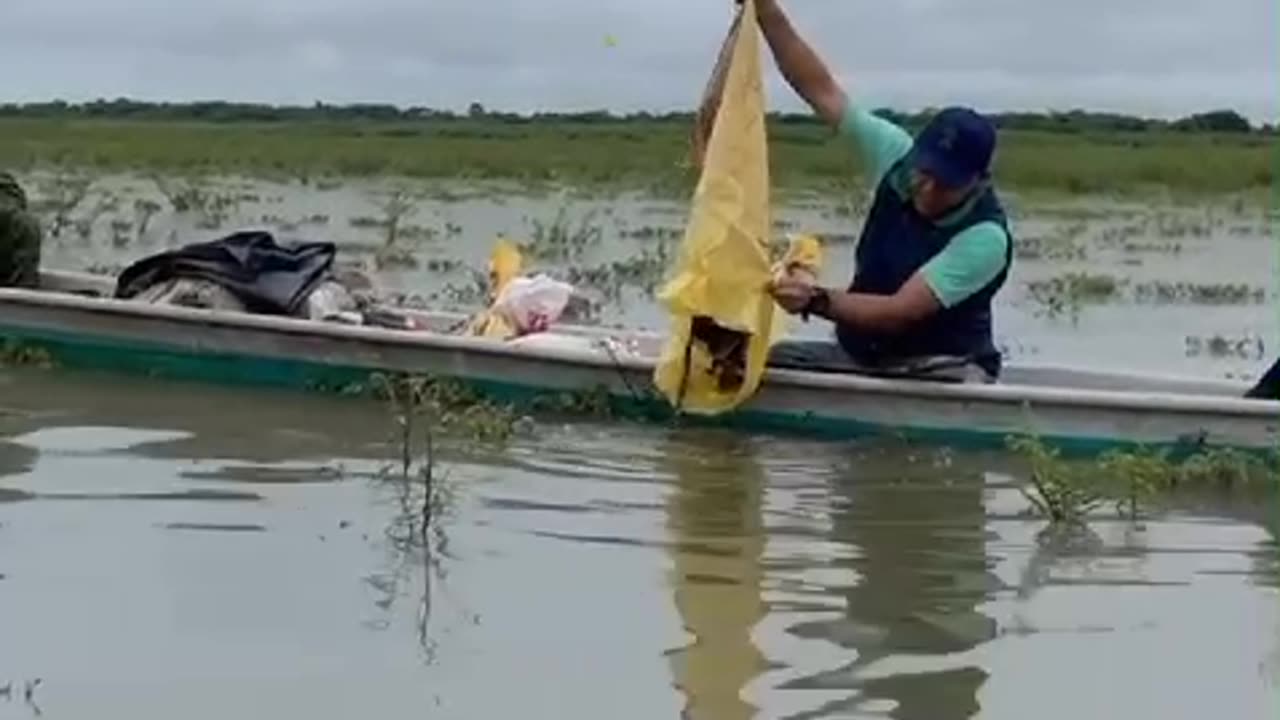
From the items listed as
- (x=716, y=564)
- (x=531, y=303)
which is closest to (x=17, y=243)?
(x=531, y=303)

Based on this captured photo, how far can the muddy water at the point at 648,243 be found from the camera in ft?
43.5

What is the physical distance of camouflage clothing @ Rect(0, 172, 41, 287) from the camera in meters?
10.1

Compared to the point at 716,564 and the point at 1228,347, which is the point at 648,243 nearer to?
the point at 1228,347

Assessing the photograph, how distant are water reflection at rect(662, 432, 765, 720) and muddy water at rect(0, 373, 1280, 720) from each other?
13mm

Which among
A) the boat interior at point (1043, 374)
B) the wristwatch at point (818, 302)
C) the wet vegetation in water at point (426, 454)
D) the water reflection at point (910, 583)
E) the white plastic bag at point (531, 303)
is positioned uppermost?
the wristwatch at point (818, 302)

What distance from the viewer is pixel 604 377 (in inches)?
350

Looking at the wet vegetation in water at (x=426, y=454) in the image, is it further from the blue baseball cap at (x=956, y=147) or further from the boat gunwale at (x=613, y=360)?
the blue baseball cap at (x=956, y=147)

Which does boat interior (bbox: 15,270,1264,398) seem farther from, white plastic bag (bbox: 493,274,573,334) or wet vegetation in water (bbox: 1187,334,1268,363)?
wet vegetation in water (bbox: 1187,334,1268,363)

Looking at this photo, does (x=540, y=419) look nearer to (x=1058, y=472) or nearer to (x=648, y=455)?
(x=648, y=455)

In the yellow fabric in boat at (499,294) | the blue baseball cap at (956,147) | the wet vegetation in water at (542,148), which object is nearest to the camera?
the blue baseball cap at (956,147)

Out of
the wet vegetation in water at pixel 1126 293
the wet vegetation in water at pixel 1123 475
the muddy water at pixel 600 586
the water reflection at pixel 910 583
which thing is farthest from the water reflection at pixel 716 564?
the wet vegetation in water at pixel 1126 293

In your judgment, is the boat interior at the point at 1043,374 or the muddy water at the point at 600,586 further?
the boat interior at the point at 1043,374

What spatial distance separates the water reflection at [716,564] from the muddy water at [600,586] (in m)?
0.01

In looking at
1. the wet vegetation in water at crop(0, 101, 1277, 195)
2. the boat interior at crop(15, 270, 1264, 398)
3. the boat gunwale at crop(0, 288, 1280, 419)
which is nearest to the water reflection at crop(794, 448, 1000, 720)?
the boat gunwale at crop(0, 288, 1280, 419)
